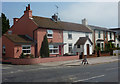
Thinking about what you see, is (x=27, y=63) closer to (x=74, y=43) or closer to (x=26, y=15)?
(x=26, y=15)

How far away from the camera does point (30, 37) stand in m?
29.8

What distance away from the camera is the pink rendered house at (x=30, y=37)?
84.9ft

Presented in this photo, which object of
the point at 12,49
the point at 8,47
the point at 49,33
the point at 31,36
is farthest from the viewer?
the point at 49,33

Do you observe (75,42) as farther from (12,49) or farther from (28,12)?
(12,49)

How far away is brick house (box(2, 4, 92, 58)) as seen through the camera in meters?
25.9

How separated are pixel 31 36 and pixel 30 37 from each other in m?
0.32

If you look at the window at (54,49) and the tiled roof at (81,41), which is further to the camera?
the tiled roof at (81,41)

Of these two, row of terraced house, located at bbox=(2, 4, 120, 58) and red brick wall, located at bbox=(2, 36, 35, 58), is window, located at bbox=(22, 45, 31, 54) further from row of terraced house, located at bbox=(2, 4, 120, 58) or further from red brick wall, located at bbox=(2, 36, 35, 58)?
red brick wall, located at bbox=(2, 36, 35, 58)

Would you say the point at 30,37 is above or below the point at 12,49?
above

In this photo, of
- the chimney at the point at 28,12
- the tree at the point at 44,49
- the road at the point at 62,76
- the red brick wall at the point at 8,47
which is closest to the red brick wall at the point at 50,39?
the tree at the point at 44,49

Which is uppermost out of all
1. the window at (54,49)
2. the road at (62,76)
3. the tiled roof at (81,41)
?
the tiled roof at (81,41)

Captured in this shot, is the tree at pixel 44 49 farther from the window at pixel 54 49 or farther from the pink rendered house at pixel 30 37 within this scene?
the window at pixel 54 49

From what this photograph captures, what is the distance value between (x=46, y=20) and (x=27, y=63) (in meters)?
12.5

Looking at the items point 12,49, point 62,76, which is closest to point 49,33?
point 12,49
